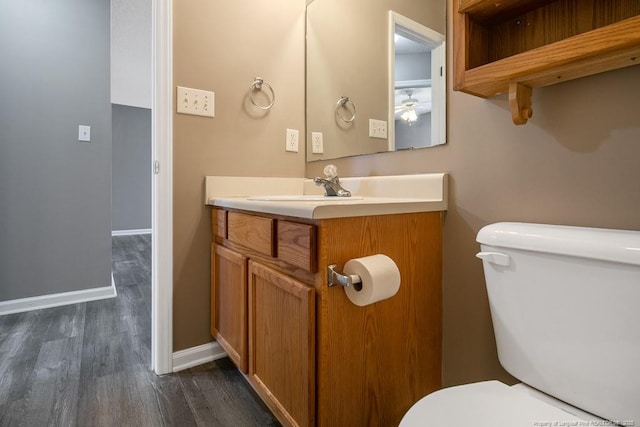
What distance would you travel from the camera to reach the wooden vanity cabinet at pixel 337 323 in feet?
2.66

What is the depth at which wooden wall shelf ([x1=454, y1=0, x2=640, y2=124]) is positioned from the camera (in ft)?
2.06

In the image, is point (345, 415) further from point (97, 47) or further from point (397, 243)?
point (97, 47)

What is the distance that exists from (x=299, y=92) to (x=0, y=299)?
7.47ft

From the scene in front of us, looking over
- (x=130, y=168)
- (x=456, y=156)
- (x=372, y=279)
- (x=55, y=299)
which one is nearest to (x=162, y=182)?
(x=372, y=279)

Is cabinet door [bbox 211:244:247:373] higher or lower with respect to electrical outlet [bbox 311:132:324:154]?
lower

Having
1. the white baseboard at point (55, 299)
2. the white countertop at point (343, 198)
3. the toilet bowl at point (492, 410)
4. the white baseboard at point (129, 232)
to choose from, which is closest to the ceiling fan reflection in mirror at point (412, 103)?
the white countertop at point (343, 198)

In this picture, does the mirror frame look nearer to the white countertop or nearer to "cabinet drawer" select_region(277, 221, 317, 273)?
the white countertop

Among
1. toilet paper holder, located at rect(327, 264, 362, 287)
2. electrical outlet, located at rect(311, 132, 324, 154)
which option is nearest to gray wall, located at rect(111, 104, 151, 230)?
electrical outlet, located at rect(311, 132, 324, 154)

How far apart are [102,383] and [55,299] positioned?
1322mm

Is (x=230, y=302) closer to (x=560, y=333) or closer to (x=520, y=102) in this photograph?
(x=560, y=333)

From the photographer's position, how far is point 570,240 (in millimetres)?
663

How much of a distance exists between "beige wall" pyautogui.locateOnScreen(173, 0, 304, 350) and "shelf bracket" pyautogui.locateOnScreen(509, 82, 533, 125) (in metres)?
1.09

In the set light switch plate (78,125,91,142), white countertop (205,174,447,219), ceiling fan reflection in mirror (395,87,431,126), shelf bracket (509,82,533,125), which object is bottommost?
white countertop (205,174,447,219)

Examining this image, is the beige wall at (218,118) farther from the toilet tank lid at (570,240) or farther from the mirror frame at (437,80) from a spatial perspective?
the toilet tank lid at (570,240)
